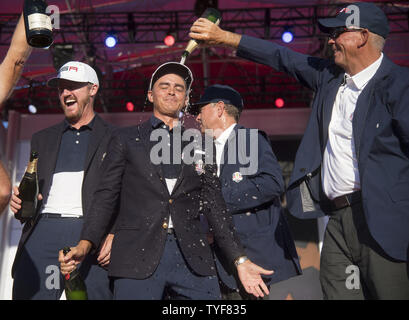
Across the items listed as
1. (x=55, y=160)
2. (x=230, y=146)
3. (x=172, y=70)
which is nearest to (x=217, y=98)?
(x=230, y=146)

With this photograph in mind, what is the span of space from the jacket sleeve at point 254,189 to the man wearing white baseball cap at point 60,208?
0.78 m

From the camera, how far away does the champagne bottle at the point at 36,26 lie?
90.5 inches

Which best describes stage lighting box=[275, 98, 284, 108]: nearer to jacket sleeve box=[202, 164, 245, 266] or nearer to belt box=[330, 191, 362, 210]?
jacket sleeve box=[202, 164, 245, 266]

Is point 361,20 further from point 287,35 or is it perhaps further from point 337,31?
point 287,35

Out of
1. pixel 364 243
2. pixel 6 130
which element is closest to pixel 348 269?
pixel 364 243

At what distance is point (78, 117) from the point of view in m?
3.13

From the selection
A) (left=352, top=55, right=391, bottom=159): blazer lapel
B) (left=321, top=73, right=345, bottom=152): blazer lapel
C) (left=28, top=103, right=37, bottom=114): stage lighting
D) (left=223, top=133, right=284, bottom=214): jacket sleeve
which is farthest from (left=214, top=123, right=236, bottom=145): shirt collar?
(left=28, top=103, right=37, bottom=114): stage lighting

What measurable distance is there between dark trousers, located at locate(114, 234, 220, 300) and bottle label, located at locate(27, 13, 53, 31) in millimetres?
1172

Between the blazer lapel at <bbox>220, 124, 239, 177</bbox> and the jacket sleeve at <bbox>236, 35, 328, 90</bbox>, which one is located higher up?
the jacket sleeve at <bbox>236, 35, 328, 90</bbox>

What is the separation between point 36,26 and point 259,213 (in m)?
1.65

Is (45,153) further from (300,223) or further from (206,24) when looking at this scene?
(300,223)

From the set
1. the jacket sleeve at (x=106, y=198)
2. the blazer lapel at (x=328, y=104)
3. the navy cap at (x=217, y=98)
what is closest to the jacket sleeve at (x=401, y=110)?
the blazer lapel at (x=328, y=104)

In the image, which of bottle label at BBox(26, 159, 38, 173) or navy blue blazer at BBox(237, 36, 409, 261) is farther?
bottle label at BBox(26, 159, 38, 173)

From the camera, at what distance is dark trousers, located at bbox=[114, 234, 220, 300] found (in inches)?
86.5
